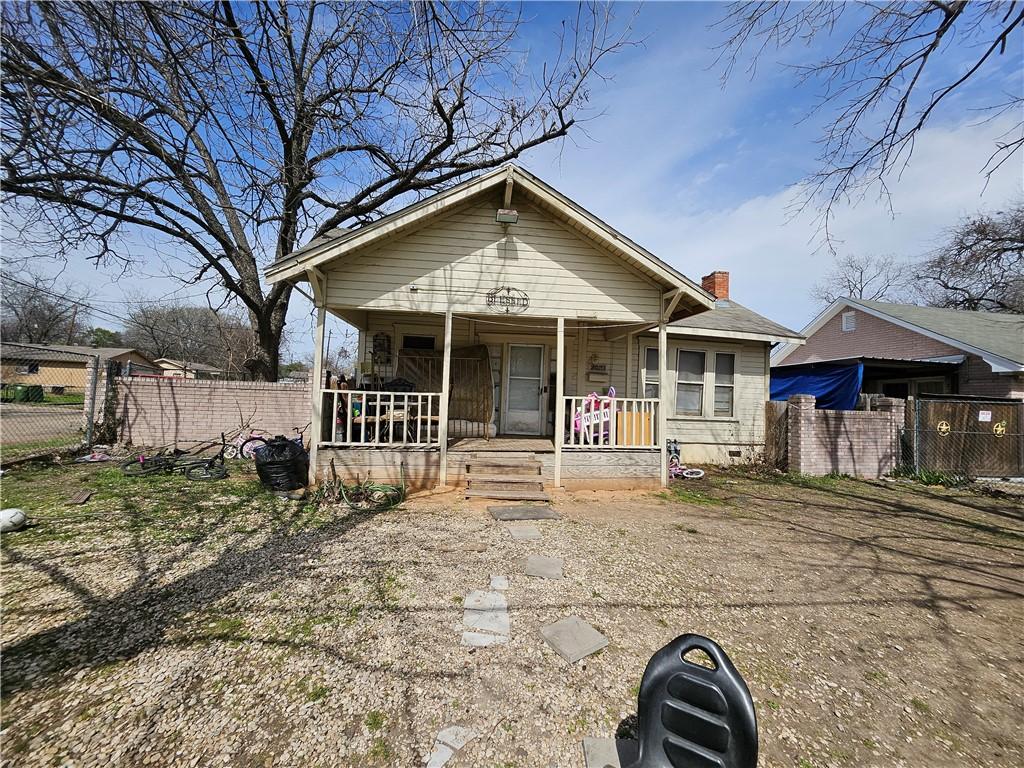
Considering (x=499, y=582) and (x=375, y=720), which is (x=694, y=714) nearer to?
(x=375, y=720)

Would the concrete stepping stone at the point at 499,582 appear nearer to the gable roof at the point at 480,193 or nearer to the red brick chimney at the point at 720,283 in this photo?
the gable roof at the point at 480,193

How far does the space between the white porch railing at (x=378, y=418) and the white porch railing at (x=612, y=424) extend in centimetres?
249

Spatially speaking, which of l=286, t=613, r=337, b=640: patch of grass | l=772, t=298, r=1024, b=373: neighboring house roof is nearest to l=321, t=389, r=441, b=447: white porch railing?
l=286, t=613, r=337, b=640: patch of grass

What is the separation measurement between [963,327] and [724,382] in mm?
10628

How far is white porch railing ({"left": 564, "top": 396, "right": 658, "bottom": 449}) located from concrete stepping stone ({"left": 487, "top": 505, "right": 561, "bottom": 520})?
1449mm

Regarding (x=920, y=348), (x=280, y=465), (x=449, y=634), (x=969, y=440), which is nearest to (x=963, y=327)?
(x=920, y=348)

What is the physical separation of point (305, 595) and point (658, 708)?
2.78 m

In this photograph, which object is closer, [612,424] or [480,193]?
[480,193]

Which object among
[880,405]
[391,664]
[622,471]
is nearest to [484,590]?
[391,664]

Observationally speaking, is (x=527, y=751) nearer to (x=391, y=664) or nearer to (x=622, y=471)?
(x=391, y=664)

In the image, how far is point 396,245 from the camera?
21.2 ft

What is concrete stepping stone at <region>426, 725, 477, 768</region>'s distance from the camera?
1.84 metres

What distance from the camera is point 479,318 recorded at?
7.42 meters

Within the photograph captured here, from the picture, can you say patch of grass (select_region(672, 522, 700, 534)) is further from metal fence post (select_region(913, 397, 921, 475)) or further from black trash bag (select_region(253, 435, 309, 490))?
metal fence post (select_region(913, 397, 921, 475))
